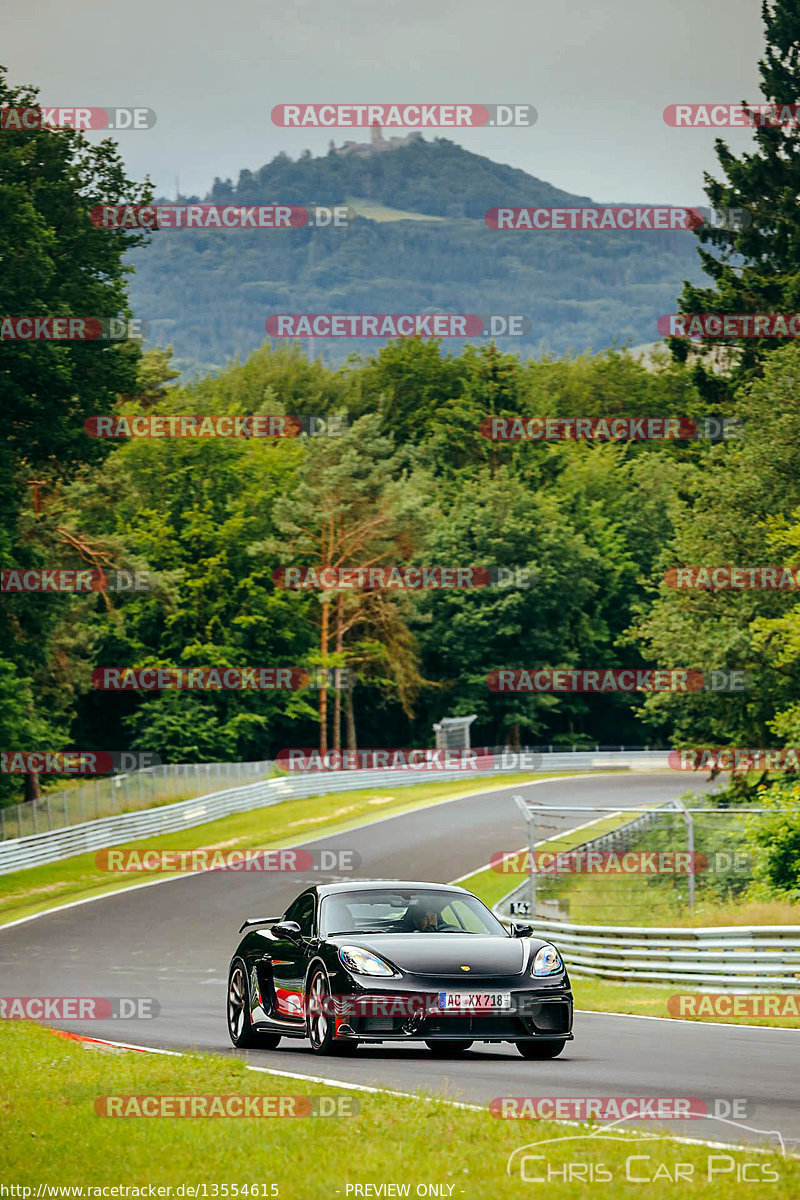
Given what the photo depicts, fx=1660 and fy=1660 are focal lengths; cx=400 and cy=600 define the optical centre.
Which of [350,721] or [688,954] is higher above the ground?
[688,954]

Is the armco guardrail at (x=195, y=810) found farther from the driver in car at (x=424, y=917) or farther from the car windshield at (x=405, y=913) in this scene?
the driver in car at (x=424, y=917)

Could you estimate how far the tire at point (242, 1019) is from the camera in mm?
14016

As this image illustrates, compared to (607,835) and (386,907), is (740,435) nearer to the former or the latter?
(607,835)

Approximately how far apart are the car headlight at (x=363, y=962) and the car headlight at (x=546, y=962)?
43.2 inches

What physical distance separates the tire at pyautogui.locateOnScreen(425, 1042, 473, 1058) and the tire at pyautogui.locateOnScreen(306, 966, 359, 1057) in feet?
2.94

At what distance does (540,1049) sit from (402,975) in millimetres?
1624

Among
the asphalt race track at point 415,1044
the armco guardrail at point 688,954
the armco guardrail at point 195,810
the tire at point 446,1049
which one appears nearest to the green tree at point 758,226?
the asphalt race track at point 415,1044

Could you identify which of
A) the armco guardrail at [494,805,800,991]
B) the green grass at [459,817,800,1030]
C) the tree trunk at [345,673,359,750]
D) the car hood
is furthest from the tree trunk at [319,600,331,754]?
the car hood

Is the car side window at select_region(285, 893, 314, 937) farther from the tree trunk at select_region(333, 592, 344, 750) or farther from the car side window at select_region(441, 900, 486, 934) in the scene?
the tree trunk at select_region(333, 592, 344, 750)

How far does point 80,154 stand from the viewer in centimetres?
4334

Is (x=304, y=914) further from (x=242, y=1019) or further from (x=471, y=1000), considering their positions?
(x=471, y=1000)

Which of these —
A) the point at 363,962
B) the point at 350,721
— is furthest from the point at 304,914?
the point at 350,721

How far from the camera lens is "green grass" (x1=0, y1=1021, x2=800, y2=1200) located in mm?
7172

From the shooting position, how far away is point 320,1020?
41.2ft
